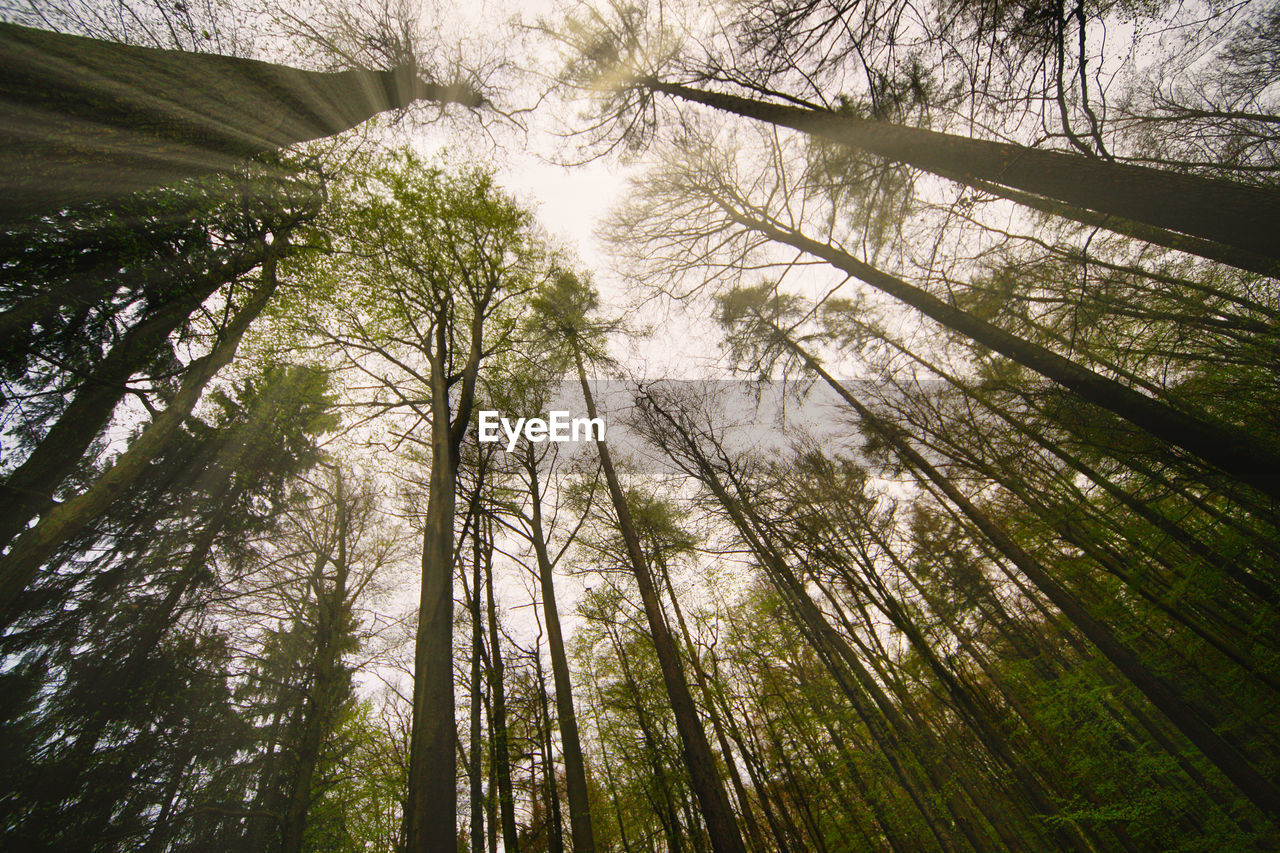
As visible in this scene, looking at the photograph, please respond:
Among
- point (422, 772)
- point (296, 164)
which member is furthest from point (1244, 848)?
point (296, 164)

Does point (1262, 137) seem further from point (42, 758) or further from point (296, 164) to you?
point (42, 758)

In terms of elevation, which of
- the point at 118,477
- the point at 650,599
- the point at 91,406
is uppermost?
the point at 91,406

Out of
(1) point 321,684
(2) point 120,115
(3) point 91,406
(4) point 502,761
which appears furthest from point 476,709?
(2) point 120,115

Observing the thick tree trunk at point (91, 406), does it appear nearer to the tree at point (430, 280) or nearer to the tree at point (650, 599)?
the tree at point (430, 280)

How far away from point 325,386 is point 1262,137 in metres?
12.6

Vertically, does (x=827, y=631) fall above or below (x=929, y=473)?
below

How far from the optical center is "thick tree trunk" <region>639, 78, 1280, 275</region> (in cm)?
217

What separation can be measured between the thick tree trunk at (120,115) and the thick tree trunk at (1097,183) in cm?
757

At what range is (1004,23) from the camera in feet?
8.95

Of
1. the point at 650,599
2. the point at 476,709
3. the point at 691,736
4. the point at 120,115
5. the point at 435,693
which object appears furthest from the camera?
the point at 476,709

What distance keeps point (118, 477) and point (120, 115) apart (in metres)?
4.23

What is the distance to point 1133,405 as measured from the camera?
9.15ft

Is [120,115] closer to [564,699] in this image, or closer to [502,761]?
[564,699]

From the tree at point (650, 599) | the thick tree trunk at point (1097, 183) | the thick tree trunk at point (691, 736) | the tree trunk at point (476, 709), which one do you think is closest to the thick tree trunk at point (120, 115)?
the tree at point (650, 599)
